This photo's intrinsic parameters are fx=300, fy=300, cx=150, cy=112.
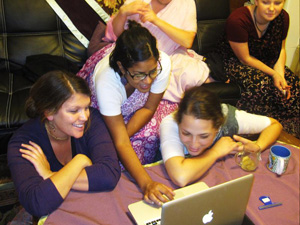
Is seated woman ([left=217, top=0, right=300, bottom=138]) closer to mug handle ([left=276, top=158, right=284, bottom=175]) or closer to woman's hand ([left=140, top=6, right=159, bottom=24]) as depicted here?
woman's hand ([left=140, top=6, right=159, bottom=24])

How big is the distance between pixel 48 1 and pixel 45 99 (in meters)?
1.28

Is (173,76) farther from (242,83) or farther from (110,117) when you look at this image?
(110,117)

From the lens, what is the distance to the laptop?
79 centimetres

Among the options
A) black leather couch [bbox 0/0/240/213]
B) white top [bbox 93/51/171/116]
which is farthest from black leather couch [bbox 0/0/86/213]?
white top [bbox 93/51/171/116]

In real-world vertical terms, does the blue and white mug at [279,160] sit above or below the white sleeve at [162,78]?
below

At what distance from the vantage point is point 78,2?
7.32ft

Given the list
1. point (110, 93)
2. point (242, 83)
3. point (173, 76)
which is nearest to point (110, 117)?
point (110, 93)

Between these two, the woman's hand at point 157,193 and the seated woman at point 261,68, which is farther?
the seated woman at point 261,68

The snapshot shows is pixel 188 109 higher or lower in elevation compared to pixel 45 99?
lower

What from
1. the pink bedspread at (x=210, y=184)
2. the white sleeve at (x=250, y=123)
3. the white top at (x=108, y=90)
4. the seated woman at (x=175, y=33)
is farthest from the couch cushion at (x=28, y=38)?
the white sleeve at (x=250, y=123)

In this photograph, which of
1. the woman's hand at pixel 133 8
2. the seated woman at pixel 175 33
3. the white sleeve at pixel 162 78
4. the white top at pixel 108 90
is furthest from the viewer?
the seated woman at pixel 175 33

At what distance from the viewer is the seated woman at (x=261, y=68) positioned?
2.12 metres

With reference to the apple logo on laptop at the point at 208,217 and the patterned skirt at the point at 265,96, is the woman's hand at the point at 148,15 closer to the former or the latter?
the patterned skirt at the point at 265,96

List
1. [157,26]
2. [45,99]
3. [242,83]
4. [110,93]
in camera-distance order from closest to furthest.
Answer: [45,99] < [110,93] < [157,26] < [242,83]
